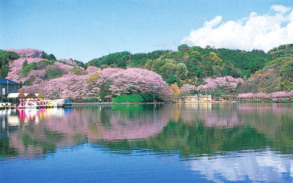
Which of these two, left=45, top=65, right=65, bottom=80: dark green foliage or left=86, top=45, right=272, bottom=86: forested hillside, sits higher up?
left=86, top=45, right=272, bottom=86: forested hillside

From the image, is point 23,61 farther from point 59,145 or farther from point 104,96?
point 59,145

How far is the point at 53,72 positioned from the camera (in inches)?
3580

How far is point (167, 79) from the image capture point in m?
102

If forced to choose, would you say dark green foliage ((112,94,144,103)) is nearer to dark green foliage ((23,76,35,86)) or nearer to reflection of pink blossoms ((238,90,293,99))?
dark green foliage ((23,76,35,86))

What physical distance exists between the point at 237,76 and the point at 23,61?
7692 cm

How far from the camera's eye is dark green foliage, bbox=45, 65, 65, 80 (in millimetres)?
90250

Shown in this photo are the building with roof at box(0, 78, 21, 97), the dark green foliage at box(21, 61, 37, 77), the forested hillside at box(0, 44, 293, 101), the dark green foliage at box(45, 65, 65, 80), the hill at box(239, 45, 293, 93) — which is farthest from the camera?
the dark green foliage at box(21, 61, 37, 77)

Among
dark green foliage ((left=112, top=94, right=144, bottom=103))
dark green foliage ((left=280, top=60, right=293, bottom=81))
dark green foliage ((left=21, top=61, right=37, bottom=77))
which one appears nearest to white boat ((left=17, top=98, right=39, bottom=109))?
dark green foliage ((left=112, top=94, right=144, bottom=103))

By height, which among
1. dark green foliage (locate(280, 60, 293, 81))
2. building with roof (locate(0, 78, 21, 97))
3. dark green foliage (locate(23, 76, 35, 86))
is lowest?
building with roof (locate(0, 78, 21, 97))

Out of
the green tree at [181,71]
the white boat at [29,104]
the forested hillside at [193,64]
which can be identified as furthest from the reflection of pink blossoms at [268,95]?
the white boat at [29,104]

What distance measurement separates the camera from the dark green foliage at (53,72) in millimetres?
90250

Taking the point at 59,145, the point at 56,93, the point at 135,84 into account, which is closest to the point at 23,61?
the point at 56,93

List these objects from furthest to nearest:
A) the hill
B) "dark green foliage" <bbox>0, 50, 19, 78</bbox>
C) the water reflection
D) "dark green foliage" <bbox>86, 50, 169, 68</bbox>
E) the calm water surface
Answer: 1. "dark green foliage" <bbox>86, 50, 169, 68</bbox>
2. "dark green foliage" <bbox>0, 50, 19, 78</bbox>
3. the hill
4. the calm water surface
5. the water reflection

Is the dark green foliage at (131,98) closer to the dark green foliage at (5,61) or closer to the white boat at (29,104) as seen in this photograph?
the white boat at (29,104)
